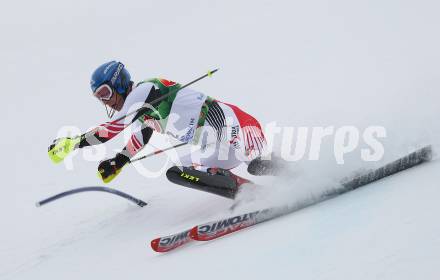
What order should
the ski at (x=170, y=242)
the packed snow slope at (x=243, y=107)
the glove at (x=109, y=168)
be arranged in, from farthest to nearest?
the glove at (x=109, y=168) → the ski at (x=170, y=242) → the packed snow slope at (x=243, y=107)

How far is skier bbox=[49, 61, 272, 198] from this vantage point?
529 centimetres

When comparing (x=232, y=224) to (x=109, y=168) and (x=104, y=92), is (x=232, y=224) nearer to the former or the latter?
(x=109, y=168)

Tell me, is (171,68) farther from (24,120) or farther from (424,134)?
(424,134)

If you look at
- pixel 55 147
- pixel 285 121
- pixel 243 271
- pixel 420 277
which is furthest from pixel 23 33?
pixel 420 277

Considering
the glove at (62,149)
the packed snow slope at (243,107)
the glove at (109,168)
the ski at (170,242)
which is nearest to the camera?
the packed snow slope at (243,107)

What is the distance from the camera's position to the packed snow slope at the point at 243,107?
12.4ft

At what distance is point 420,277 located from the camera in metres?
2.83

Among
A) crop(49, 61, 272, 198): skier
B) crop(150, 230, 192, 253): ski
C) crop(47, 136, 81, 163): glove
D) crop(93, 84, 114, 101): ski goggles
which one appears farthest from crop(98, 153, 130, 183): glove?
crop(150, 230, 192, 253): ski

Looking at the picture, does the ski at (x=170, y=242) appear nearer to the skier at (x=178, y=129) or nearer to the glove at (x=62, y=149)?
the skier at (x=178, y=129)

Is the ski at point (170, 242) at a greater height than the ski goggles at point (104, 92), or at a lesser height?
lesser

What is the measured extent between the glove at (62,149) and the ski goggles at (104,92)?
0.44m

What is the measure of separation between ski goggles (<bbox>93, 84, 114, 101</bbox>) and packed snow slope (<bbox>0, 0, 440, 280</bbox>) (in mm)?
1299

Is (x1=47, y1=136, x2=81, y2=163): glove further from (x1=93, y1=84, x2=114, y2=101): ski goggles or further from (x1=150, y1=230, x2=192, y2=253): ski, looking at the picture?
(x1=150, y1=230, x2=192, y2=253): ski

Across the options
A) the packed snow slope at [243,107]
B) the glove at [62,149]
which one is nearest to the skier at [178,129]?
the glove at [62,149]
